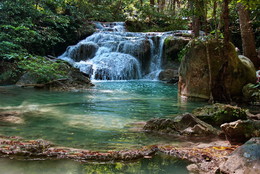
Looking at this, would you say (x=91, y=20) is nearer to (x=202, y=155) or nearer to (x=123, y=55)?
(x=123, y=55)

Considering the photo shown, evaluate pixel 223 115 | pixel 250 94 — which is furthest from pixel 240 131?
pixel 250 94

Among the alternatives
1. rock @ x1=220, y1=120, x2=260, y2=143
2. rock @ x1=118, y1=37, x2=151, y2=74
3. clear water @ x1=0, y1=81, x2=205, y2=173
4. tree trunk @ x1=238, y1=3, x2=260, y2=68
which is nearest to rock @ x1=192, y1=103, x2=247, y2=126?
clear water @ x1=0, y1=81, x2=205, y2=173

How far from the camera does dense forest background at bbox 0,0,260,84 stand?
330 inches

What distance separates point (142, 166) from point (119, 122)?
2419 mm

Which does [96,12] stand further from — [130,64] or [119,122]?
[119,122]

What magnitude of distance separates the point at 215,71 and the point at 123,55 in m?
10.5

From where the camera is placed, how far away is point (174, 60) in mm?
18125

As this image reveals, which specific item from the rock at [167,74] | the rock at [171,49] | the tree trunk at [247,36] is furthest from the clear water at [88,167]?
the rock at [171,49]

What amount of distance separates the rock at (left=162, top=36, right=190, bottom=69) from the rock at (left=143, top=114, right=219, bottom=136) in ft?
45.6

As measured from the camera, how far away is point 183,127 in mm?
4266

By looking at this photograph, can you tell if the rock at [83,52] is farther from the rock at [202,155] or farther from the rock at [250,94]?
the rock at [202,155]

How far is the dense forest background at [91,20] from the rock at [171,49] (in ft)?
5.23

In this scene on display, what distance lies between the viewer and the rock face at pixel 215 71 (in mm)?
7945

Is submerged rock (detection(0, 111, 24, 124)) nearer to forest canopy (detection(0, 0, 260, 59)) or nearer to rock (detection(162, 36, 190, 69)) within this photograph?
forest canopy (detection(0, 0, 260, 59))
